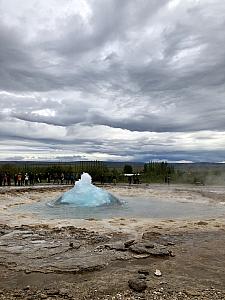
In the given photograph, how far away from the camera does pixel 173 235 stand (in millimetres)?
11773

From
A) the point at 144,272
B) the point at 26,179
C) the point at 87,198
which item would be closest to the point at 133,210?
the point at 87,198

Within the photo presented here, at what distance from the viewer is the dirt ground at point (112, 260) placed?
694 centimetres

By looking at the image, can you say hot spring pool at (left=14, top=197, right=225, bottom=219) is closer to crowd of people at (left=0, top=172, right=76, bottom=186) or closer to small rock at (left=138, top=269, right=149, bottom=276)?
small rock at (left=138, top=269, right=149, bottom=276)

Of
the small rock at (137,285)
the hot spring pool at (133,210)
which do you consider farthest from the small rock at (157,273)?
the hot spring pool at (133,210)

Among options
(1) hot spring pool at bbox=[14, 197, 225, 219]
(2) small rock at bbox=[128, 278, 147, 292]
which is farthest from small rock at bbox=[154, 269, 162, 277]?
(1) hot spring pool at bbox=[14, 197, 225, 219]

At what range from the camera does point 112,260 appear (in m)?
8.68

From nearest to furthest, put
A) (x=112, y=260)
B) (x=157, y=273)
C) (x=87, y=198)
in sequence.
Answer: (x=157, y=273) < (x=112, y=260) < (x=87, y=198)

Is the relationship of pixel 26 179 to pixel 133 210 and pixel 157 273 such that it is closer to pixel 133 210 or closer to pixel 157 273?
pixel 133 210

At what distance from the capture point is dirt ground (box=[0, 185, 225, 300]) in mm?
6941

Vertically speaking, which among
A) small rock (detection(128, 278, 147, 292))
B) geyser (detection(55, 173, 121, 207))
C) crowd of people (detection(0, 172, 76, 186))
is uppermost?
crowd of people (detection(0, 172, 76, 186))

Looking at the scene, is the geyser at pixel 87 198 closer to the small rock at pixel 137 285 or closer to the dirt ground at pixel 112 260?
Result: the dirt ground at pixel 112 260

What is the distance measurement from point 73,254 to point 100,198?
12.2 metres

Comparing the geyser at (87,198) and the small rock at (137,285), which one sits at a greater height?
the geyser at (87,198)

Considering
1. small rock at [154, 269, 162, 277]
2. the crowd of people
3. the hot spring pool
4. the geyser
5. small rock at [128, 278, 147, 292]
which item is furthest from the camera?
the crowd of people
